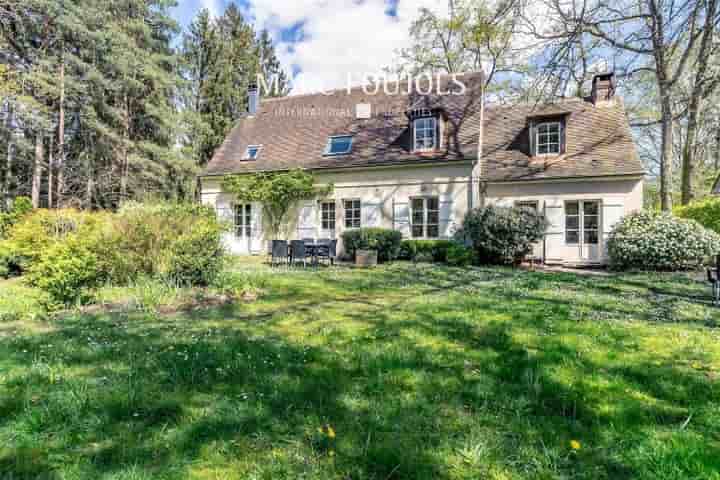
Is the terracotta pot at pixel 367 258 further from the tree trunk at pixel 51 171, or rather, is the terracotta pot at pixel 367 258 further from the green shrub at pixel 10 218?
the tree trunk at pixel 51 171

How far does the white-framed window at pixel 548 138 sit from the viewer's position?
13750 millimetres

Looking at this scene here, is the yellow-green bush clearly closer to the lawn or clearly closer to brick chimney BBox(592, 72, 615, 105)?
the lawn

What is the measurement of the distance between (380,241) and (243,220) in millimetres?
6752

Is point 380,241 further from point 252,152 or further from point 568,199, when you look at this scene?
point 252,152

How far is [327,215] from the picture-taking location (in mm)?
15445

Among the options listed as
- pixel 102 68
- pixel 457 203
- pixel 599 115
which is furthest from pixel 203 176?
pixel 599 115

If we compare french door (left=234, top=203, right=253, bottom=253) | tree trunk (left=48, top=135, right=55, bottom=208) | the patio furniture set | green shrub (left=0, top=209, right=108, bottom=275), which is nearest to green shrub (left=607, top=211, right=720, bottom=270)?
the patio furniture set

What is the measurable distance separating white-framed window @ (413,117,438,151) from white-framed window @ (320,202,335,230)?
400 centimetres

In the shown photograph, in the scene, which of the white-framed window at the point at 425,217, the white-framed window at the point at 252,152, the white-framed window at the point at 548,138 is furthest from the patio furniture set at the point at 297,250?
the white-framed window at the point at 548,138

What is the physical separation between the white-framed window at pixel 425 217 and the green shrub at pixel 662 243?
5.49 m

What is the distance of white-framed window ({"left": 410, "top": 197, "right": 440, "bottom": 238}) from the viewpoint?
45.9 feet

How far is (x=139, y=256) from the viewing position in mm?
7066

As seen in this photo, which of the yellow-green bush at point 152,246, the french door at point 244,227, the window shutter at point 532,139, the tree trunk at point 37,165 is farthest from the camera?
the tree trunk at point 37,165

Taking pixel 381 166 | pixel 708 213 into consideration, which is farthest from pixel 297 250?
pixel 708 213
